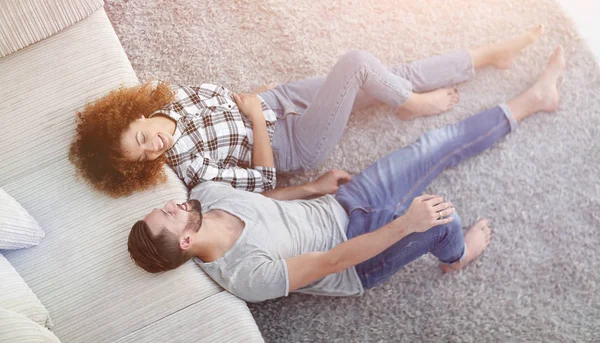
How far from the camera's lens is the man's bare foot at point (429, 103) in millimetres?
1823

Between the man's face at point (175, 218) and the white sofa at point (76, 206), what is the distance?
131mm

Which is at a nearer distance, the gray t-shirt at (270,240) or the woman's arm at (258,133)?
the gray t-shirt at (270,240)

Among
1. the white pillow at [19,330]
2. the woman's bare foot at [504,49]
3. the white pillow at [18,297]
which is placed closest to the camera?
the white pillow at [19,330]

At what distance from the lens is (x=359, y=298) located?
172 centimetres

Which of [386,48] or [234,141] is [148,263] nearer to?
[234,141]

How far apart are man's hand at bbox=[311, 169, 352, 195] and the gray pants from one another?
0.06m

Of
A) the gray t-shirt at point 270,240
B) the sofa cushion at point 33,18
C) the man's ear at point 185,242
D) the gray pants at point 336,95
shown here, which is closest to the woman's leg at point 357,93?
the gray pants at point 336,95

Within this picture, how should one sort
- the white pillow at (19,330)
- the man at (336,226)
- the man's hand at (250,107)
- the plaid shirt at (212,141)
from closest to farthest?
the white pillow at (19,330)
the man at (336,226)
the plaid shirt at (212,141)
the man's hand at (250,107)

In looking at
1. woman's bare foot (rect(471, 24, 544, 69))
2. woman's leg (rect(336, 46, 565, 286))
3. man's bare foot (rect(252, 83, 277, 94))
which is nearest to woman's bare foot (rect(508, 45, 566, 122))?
woman's leg (rect(336, 46, 565, 286))

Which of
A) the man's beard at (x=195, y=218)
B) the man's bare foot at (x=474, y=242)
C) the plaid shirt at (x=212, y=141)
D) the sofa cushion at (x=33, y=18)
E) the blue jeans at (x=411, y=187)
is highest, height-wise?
the sofa cushion at (x=33, y=18)

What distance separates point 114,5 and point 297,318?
58.0 inches

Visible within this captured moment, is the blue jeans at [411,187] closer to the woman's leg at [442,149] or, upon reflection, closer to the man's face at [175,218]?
the woman's leg at [442,149]

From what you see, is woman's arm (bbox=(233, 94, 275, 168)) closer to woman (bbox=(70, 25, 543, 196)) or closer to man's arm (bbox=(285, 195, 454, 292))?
woman (bbox=(70, 25, 543, 196))

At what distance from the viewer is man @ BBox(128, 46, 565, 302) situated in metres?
1.37
